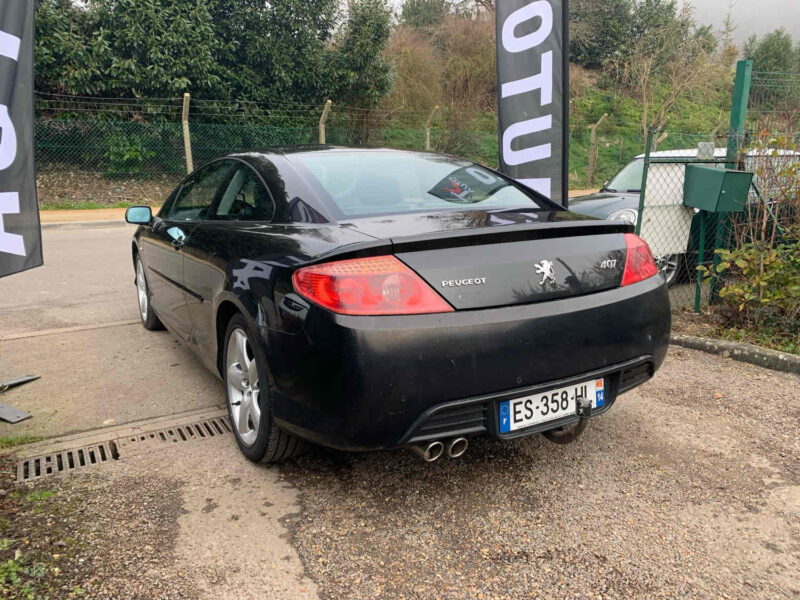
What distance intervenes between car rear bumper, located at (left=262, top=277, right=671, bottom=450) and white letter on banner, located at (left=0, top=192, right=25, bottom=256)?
180 centimetres

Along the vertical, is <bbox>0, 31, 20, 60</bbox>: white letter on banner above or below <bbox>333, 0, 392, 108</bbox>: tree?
below

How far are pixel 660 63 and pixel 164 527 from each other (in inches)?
1334

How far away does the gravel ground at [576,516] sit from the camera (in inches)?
85.2

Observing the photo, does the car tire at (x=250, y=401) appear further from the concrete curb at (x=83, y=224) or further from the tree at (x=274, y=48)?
the tree at (x=274, y=48)

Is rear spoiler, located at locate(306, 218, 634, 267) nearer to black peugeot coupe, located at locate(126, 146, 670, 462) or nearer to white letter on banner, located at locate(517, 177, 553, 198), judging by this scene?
black peugeot coupe, located at locate(126, 146, 670, 462)

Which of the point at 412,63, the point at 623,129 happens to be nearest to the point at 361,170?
the point at 412,63

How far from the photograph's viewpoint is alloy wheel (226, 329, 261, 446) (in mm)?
2869

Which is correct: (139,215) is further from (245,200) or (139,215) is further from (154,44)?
(154,44)

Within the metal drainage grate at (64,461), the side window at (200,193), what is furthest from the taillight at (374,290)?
the side window at (200,193)

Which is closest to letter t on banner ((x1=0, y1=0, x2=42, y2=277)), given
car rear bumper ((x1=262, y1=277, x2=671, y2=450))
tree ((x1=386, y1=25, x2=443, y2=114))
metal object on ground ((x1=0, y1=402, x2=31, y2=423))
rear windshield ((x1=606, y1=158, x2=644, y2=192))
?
metal object on ground ((x1=0, y1=402, x2=31, y2=423))

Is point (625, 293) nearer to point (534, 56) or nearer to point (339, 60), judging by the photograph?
point (534, 56)

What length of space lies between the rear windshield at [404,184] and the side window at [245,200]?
0.25m

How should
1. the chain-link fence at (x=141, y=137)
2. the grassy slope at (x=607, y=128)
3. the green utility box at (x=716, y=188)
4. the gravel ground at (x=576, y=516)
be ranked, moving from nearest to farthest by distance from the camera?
the gravel ground at (x=576, y=516) → the green utility box at (x=716, y=188) → the chain-link fence at (x=141, y=137) → the grassy slope at (x=607, y=128)

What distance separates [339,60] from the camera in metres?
18.5
